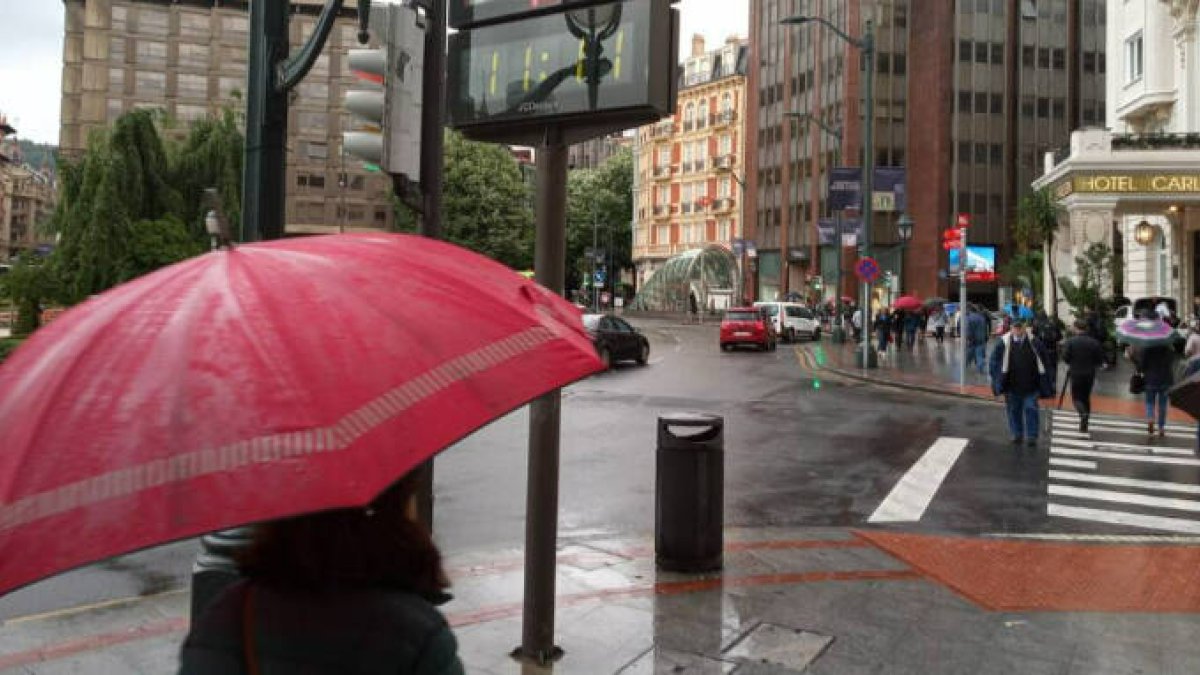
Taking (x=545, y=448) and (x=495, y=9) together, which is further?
(x=545, y=448)

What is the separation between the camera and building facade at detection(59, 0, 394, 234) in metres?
74.4

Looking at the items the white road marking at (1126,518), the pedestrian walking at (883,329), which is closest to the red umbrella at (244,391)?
the white road marking at (1126,518)

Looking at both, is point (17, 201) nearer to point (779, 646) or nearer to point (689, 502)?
point (689, 502)

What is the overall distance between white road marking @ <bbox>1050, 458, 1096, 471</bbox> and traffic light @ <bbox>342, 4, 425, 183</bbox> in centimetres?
915

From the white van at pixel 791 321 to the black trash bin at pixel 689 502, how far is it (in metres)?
35.5

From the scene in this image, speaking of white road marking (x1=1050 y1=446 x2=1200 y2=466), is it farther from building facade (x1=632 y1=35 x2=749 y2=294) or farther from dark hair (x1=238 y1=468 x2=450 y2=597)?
building facade (x1=632 y1=35 x2=749 y2=294)

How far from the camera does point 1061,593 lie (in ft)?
19.4

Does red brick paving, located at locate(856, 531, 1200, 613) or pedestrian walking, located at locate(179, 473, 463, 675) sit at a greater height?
pedestrian walking, located at locate(179, 473, 463, 675)

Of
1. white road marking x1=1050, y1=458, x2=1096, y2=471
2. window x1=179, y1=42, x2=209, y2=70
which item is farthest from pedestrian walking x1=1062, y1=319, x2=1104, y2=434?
window x1=179, y1=42, x2=209, y2=70

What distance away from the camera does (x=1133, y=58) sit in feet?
113

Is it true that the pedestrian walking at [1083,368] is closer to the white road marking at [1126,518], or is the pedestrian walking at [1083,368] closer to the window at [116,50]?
the white road marking at [1126,518]

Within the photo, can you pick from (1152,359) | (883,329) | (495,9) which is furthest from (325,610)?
(883,329)

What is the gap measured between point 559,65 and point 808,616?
3379 mm

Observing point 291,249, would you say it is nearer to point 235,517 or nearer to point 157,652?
point 235,517
